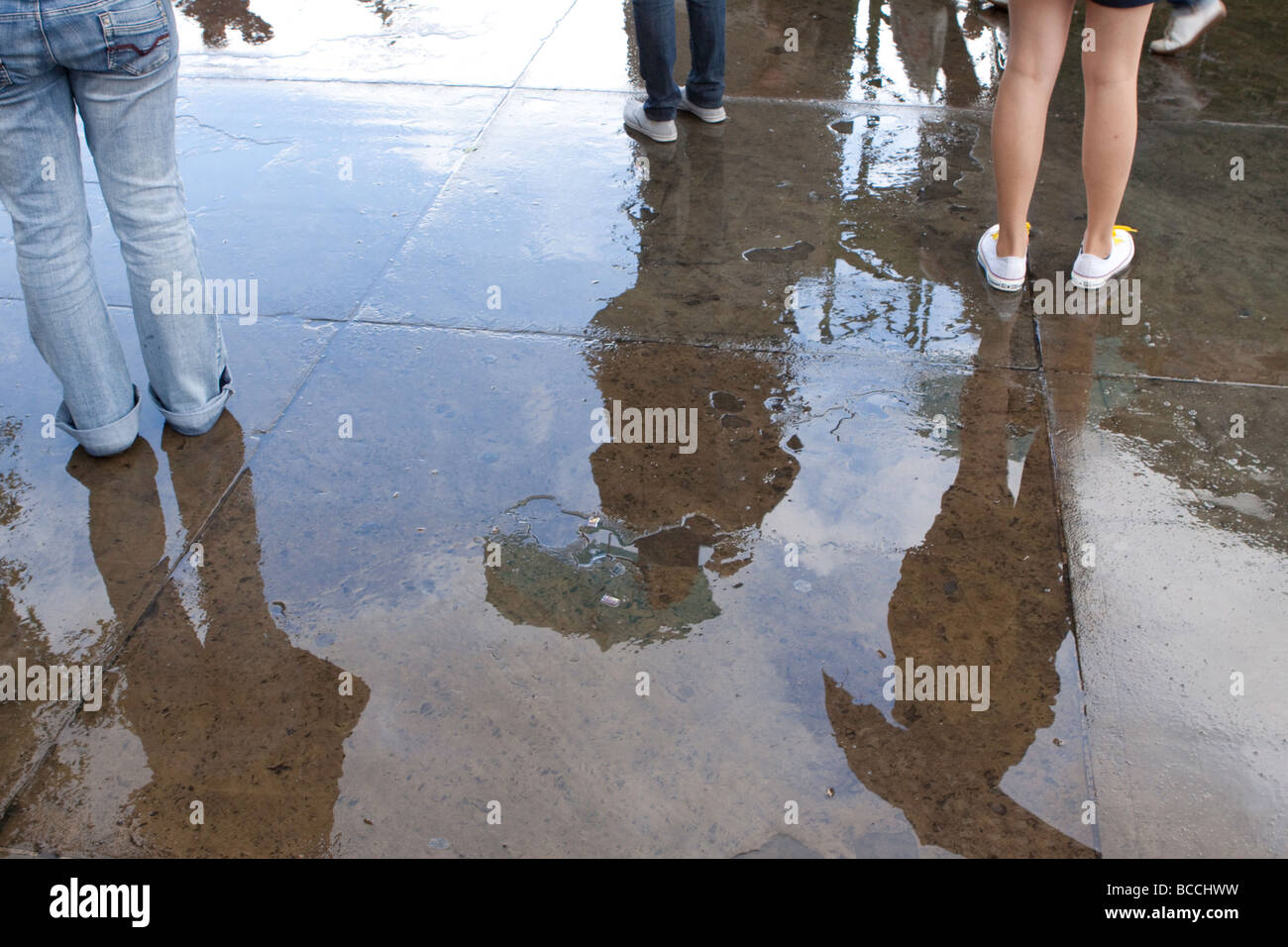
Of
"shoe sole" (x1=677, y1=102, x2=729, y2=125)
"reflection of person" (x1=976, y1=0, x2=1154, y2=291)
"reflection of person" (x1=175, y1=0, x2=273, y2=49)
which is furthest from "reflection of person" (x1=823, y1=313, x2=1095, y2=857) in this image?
"reflection of person" (x1=175, y1=0, x2=273, y2=49)

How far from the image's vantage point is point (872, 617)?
2.42 m

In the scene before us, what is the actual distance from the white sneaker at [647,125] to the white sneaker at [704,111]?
0.64 feet

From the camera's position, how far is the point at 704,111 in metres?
4.61

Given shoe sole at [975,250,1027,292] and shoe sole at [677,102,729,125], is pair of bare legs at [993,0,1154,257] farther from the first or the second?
shoe sole at [677,102,729,125]

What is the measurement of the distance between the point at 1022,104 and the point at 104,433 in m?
2.88

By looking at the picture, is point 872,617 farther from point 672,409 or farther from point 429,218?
point 429,218

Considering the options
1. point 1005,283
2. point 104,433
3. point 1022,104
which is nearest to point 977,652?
point 1005,283

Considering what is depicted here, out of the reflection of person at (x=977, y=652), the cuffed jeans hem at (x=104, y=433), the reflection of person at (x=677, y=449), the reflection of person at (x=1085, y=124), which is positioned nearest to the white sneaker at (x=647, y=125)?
the reflection of person at (x=677, y=449)

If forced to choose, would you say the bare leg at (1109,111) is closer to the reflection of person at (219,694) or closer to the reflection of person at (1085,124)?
the reflection of person at (1085,124)

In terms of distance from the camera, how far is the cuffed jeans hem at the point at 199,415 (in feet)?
9.61

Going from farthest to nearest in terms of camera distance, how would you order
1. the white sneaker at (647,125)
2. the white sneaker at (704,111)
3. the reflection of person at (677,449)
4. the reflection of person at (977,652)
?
the white sneaker at (704,111)
the white sneaker at (647,125)
the reflection of person at (677,449)
the reflection of person at (977,652)

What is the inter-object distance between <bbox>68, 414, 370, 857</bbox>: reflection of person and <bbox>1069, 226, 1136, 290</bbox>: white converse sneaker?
266 centimetres
